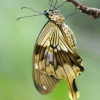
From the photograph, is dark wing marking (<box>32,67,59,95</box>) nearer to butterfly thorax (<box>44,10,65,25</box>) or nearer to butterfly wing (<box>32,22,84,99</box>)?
butterfly wing (<box>32,22,84,99</box>)

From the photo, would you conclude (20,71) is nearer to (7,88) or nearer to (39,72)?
(7,88)

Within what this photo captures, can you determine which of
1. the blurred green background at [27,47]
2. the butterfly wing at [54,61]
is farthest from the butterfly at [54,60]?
the blurred green background at [27,47]

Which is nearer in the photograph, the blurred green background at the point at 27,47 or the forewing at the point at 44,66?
the forewing at the point at 44,66

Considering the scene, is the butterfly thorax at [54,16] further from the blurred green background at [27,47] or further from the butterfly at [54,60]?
the blurred green background at [27,47]

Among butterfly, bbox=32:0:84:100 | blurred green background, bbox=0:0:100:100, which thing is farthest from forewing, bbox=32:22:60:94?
blurred green background, bbox=0:0:100:100

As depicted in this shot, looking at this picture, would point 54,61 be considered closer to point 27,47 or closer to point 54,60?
point 54,60

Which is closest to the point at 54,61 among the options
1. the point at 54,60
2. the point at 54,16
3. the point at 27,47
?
the point at 54,60
